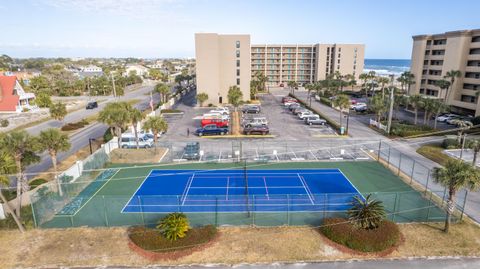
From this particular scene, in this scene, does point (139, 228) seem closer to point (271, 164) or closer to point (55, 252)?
point (55, 252)

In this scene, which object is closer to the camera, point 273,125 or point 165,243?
point 165,243

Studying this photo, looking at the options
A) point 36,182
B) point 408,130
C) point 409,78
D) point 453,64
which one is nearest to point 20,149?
point 36,182

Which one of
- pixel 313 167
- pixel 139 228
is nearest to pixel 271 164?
pixel 313 167

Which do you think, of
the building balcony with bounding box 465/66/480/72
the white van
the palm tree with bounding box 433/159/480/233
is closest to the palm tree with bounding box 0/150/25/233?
the white van

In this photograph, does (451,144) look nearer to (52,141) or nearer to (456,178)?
(456,178)

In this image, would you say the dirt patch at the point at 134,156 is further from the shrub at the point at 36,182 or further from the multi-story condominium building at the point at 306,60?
the multi-story condominium building at the point at 306,60

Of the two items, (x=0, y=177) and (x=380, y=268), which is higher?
(x=0, y=177)
